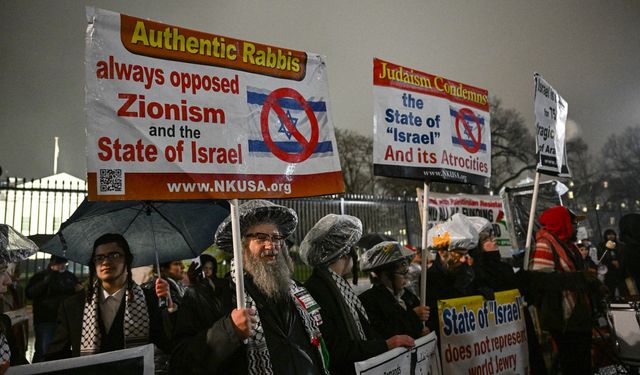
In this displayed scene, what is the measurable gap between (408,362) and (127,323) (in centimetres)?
194

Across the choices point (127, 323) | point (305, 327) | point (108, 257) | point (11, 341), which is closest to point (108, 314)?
point (127, 323)

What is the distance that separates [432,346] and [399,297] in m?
0.69

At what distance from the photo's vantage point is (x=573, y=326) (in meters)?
4.93

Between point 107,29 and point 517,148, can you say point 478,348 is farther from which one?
point 517,148

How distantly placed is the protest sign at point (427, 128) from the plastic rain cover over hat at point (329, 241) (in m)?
0.59

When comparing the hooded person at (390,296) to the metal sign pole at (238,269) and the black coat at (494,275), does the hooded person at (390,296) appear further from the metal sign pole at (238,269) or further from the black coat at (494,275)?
the metal sign pole at (238,269)

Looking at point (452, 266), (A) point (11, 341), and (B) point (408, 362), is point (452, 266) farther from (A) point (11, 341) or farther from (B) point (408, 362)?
(A) point (11, 341)

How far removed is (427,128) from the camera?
180 inches

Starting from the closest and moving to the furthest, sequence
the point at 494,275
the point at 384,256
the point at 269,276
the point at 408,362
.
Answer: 1. the point at 269,276
2. the point at 408,362
3. the point at 384,256
4. the point at 494,275

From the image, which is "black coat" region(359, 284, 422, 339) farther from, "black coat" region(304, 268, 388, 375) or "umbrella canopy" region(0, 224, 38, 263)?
"umbrella canopy" region(0, 224, 38, 263)

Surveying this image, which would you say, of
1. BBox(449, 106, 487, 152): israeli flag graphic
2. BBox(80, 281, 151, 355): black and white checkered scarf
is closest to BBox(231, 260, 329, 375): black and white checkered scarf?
BBox(80, 281, 151, 355): black and white checkered scarf

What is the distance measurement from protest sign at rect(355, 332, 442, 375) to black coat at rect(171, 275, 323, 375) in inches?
12.3

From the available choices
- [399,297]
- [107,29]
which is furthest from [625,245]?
[107,29]

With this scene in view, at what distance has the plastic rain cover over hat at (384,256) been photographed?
426cm
